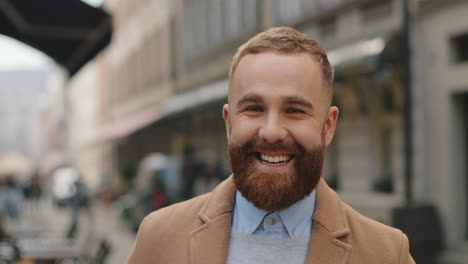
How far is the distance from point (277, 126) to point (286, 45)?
208 millimetres

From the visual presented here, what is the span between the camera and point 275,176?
69.5 inches

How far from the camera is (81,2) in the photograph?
6.96m

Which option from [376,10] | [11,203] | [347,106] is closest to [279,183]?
[376,10]

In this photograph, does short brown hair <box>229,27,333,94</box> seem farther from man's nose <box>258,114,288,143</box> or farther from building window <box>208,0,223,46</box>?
building window <box>208,0,223,46</box>

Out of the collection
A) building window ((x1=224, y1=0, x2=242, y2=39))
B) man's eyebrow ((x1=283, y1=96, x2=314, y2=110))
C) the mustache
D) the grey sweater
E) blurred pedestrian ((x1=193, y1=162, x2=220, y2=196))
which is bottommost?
blurred pedestrian ((x1=193, y1=162, x2=220, y2=196))

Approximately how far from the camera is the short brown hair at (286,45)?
1780 mm

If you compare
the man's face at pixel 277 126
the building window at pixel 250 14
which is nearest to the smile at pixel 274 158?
the man's face at pixel 277 126

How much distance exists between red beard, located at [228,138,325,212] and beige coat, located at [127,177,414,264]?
125mm

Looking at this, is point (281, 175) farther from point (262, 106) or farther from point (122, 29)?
point (122, 29)

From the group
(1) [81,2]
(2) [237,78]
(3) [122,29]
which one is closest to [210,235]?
(2) [237,78]

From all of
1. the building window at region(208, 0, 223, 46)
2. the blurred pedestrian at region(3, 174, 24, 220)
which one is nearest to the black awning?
the blurred pedestrian at region(3, 174, 24, 220)

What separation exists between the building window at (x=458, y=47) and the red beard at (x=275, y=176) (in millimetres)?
9935

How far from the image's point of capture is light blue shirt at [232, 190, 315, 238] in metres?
1.83

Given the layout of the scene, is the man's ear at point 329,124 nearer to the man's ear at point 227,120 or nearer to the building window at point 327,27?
the man's ear at point 227,120
